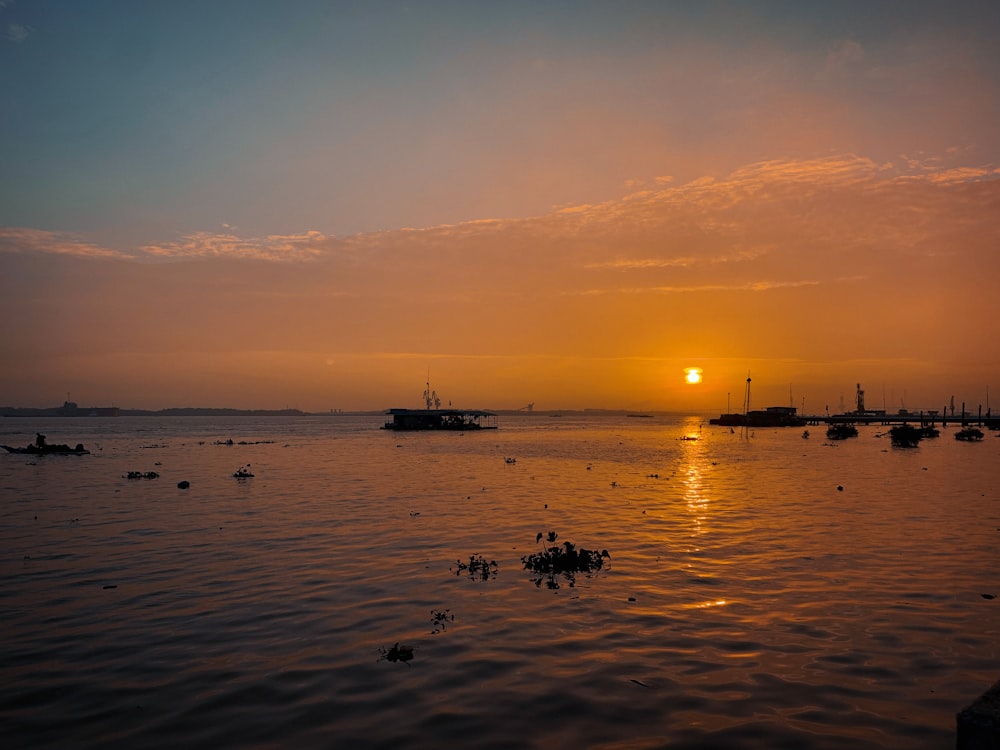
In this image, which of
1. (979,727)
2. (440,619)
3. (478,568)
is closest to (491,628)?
(440,619)

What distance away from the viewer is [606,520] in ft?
93.5

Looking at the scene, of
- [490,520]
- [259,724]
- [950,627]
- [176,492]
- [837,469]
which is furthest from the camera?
[837,469]

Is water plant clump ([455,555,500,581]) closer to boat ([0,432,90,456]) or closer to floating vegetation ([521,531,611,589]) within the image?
floating vegetation ([521,531,611,589])

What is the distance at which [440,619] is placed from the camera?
47.2 feet

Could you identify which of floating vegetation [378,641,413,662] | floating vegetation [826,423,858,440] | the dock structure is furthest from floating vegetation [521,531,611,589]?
floating vegetation [826,423,858,440]

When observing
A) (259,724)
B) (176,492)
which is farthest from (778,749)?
(176,492)

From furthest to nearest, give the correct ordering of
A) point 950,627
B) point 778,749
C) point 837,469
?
point 837,469 → point 950,627 → point 778,749

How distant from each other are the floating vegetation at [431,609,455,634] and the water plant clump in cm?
312

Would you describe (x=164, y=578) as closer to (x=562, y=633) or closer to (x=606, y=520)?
(x=562, y=633)

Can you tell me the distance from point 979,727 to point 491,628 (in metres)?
9.58

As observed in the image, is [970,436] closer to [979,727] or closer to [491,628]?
[491,628]

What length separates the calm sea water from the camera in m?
9.45

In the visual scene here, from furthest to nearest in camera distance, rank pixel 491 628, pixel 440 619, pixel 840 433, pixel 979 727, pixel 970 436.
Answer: pixel 840 433 < pixel 970 436 < pixel 440 619 < pixel 491 628 < pixel 979 727

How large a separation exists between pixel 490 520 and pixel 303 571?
1075 centimetres
